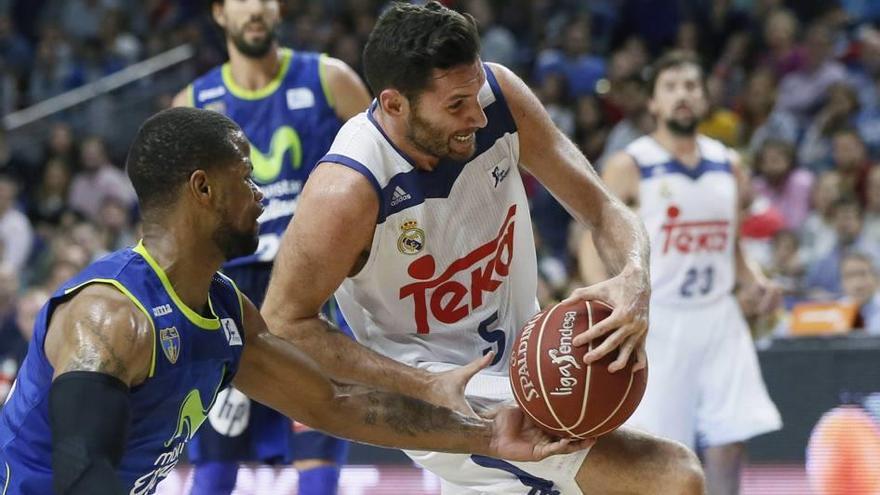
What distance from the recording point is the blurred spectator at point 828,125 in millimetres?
10312

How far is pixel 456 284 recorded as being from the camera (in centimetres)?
425

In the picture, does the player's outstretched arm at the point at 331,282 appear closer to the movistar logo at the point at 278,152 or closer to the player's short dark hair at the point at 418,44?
the player's short dark hair at the point at 418,44

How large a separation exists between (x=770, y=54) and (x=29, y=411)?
942cm

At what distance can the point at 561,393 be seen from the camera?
371 cm

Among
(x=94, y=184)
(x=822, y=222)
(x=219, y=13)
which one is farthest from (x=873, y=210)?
(x=94, y=184)

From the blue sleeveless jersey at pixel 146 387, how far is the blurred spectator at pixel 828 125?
7563 millimetres

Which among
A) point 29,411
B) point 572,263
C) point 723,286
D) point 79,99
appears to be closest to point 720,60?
point 572,263

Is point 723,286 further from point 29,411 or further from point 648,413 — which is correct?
point 29,411

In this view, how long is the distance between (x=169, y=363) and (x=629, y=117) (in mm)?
8401

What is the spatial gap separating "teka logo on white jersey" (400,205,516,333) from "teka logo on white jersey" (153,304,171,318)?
0.98 meters

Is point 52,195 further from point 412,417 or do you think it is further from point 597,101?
point 412,417

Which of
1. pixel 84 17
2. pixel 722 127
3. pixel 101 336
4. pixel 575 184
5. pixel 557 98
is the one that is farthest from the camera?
pixel 84 17

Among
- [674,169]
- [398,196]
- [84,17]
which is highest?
[398,196]

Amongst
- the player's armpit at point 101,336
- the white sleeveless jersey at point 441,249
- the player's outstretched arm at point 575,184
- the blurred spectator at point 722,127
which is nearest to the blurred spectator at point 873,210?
the blurred spectator at point 722,127
